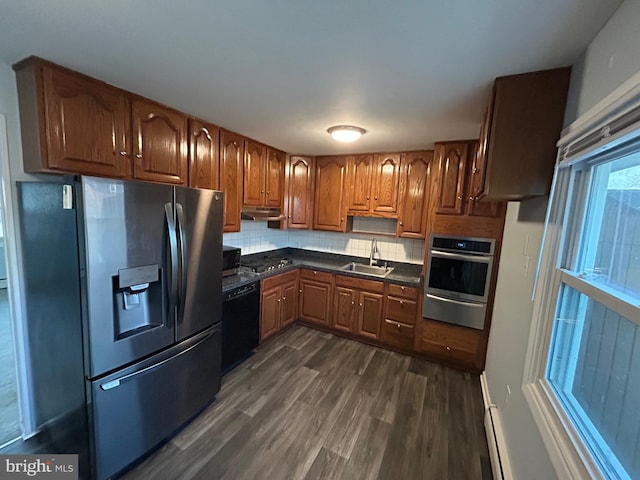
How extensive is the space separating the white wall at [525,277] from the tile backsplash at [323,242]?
119cm

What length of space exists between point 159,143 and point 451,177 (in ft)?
8.53

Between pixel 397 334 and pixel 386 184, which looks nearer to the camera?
pixel 397 334

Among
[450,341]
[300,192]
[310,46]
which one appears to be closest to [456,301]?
[450,341]

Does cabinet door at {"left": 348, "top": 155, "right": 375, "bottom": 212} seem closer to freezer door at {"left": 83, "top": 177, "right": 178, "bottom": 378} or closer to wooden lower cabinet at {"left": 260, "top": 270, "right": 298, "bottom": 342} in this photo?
wooden lower cabinet at {"left": 260, "top": 270, "right": 298, "bottom": 342}

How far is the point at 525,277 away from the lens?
5.43 ft

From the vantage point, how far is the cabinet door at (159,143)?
75.2 inches

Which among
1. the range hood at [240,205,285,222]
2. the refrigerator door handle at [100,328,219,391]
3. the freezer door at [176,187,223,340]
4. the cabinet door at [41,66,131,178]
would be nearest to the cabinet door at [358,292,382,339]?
the range hood at [240,205,285,222]

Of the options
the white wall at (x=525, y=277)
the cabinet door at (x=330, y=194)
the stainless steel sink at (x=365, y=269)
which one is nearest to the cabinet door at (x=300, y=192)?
the cabinet door at (x=330, y=194)

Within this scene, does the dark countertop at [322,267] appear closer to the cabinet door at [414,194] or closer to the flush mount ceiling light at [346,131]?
the cabinet door at [414,194]

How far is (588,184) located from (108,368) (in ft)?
8.15

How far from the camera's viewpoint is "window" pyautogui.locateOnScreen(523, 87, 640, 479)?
2.81ft

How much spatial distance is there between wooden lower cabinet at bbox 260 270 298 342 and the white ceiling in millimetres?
1867

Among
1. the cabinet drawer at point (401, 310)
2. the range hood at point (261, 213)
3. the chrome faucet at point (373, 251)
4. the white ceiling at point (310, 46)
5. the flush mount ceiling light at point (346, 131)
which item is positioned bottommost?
the cabinet drawer at point (401, 310)

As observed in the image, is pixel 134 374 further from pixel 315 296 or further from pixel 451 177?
pixel 451 177
